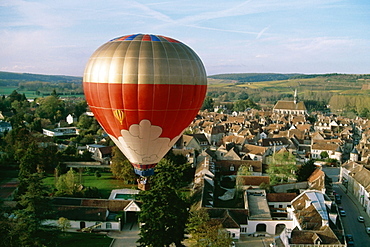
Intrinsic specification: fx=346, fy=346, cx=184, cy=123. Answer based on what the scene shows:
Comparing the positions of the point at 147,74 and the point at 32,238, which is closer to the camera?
the point at 147,74

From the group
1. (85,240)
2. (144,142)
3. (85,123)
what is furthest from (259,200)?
(85,123)

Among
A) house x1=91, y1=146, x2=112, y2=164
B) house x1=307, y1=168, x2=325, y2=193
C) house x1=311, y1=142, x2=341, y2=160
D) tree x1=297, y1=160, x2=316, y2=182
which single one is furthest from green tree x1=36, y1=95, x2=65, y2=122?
house x1=307, y1=168, x2=325, y2=193

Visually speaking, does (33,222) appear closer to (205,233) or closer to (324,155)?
(205,233)

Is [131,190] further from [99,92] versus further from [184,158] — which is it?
[99,92]

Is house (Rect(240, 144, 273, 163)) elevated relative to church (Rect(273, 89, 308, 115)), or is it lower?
lower

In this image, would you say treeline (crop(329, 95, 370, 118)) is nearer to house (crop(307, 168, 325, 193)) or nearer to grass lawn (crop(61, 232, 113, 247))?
house (crop(307, 168, 325, 193))

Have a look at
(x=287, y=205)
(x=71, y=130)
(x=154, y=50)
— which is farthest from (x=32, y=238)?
(x=71, y=130)
